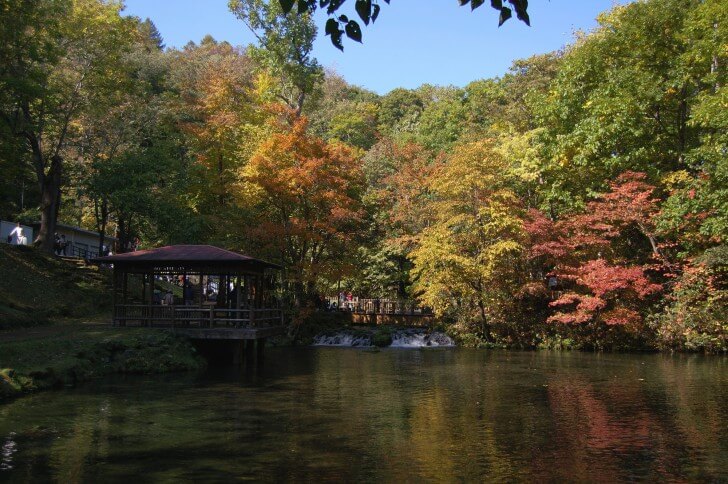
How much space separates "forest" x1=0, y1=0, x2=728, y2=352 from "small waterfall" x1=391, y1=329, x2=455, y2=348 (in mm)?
873

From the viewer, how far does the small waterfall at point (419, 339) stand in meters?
33.5

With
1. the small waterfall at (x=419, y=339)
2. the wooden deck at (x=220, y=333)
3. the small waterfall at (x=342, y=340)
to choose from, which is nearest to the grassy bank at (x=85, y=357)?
the wooden deck at (x=220, y=333)

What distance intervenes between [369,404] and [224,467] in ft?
20.4

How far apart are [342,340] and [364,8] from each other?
2958 centimetres

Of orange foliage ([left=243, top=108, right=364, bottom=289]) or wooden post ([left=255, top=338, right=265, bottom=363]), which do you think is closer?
wooden post ([left=255, top=338, right=265, bottom=363])

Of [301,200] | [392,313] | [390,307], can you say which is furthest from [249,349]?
[390,307]

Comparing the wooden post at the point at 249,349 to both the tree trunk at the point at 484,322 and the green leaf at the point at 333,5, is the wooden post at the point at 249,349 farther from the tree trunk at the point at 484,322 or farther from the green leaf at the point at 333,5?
the green leaf at the point at 333,5

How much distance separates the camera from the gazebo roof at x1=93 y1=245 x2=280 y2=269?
885 inches

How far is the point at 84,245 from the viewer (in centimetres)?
4716

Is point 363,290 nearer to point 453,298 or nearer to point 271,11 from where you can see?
point 453,298

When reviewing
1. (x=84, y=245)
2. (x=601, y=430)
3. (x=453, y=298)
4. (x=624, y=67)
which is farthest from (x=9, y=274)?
(x=624, y=67)

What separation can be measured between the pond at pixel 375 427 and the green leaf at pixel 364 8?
629cm

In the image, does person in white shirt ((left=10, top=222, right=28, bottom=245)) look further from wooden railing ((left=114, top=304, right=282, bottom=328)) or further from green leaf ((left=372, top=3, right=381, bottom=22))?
green leaf ((left=372, top=3, right=381, bottom=22))

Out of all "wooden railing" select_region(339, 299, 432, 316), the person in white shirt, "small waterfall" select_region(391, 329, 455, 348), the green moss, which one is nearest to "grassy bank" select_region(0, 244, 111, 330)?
the person in white shirt
